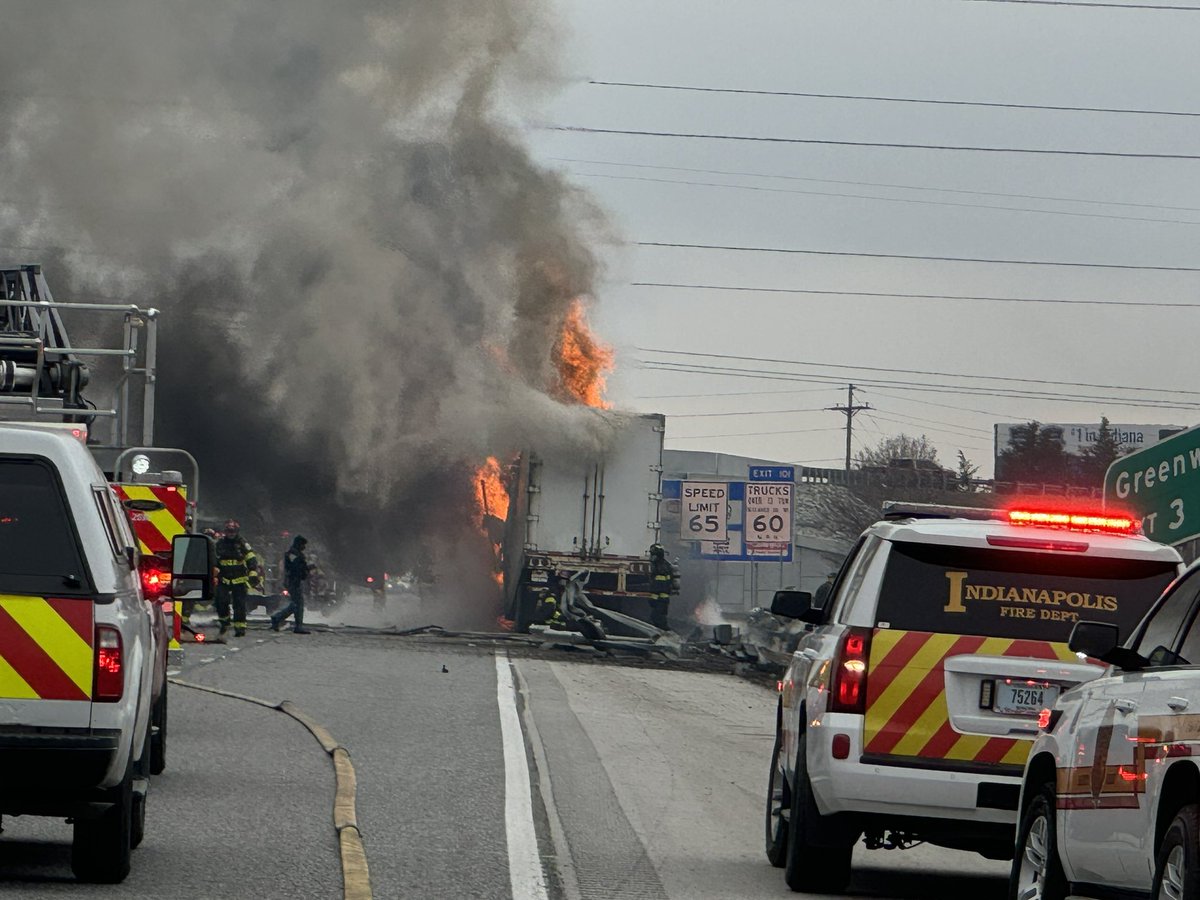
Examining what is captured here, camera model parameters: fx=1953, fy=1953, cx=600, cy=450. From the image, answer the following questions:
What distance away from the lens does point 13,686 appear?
23.5ft

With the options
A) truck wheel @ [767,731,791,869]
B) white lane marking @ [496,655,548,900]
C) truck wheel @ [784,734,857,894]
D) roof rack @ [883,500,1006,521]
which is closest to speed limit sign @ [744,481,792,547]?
white lane marking @ [496,655,548,900]

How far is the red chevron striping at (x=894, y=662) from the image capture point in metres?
8.23

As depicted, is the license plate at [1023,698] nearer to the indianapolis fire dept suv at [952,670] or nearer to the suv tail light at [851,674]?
the indianapolis fire dept suv at [952,670]

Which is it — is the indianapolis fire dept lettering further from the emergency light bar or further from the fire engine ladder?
the fire engine ladder

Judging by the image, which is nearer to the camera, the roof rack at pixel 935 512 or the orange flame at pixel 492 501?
the roof rack at pixel 935 512

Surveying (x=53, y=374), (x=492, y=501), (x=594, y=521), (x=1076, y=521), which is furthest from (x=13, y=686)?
(x=492, y=501)

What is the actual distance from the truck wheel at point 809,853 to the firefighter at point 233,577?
18.8 m

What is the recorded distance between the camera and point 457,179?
4512 centimetres

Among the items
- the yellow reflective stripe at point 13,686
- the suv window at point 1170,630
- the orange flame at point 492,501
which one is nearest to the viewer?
the suv window at point 1170,630

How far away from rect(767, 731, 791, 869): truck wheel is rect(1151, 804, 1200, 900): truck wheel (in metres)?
4.04

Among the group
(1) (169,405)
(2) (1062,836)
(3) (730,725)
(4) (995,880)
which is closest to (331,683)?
(3) (730,725)

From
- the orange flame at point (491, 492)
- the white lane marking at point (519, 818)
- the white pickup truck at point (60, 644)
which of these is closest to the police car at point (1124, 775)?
the white lane marking at point (519, 818)

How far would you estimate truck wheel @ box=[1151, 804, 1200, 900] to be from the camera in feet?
16.6

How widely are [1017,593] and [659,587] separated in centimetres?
2590
